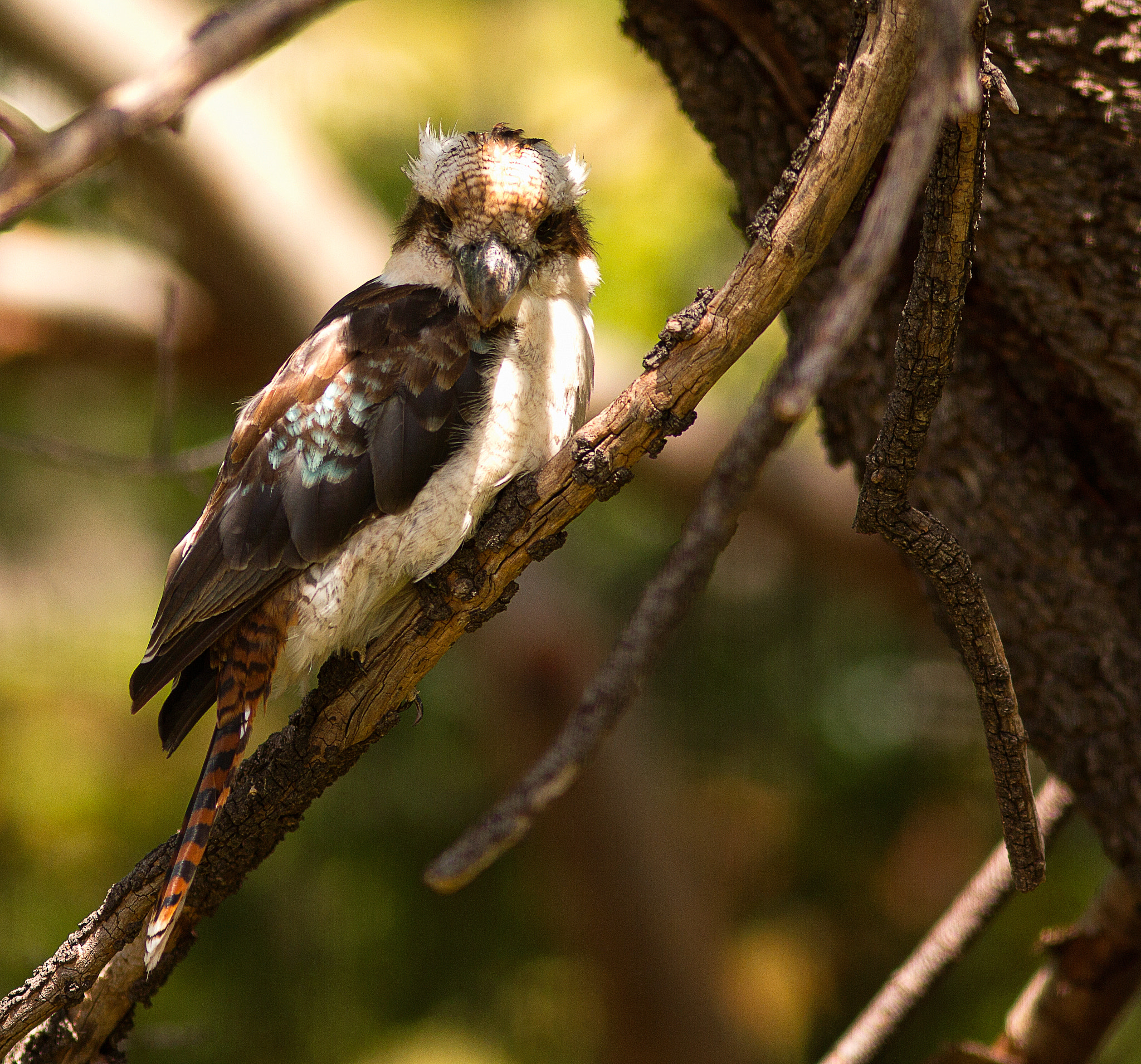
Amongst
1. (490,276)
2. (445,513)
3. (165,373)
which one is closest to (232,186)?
(165,373)

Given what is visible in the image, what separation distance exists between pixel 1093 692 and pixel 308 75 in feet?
15.6

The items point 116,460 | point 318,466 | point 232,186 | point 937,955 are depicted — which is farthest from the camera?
point 232,186

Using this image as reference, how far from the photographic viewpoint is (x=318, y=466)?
1.87 meters

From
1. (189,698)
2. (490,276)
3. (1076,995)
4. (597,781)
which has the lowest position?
(1076,995)

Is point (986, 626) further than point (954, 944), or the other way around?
point (954, 944)

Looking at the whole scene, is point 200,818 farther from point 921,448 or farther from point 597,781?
point 597,781

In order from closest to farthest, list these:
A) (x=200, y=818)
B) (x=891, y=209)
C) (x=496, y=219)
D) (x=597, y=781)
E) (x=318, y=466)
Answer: (x=891, y=209) < (x=200, y=818) < (x=318, y=466) < (x=496, y=219) < (x=597, y=781)

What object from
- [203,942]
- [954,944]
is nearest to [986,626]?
[954,944]

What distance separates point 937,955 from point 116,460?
2151mm

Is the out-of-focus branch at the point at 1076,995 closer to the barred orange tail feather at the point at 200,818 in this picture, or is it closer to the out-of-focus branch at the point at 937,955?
the out-of-focus branch at the point at 937,955

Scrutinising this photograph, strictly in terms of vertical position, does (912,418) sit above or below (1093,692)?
above

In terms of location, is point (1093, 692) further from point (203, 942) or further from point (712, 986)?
point (203, 942)

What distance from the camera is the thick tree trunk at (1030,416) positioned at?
184cm

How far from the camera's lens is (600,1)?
5582 mm
